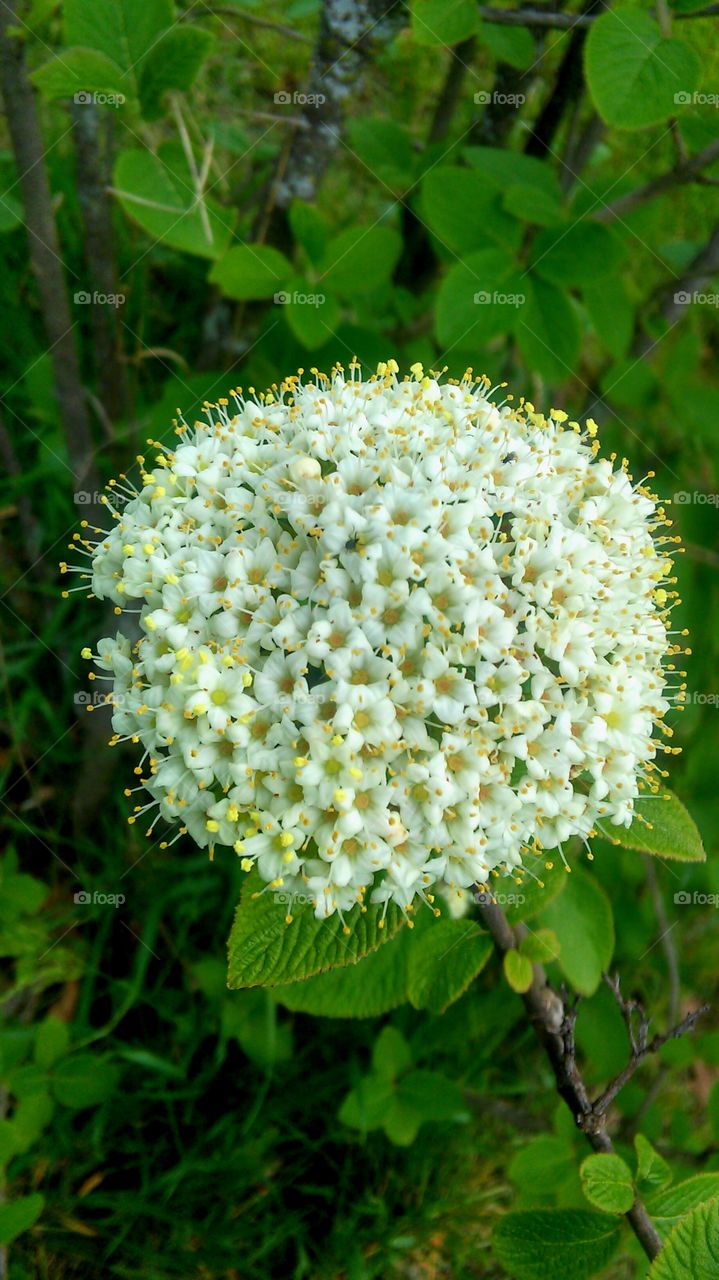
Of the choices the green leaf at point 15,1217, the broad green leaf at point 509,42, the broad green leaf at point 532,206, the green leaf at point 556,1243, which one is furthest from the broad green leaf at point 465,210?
the green leaf at point 15,1217

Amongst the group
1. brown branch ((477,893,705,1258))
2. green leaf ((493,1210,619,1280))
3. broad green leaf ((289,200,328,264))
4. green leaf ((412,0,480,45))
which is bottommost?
green leaf ((493,1210,619,1280))

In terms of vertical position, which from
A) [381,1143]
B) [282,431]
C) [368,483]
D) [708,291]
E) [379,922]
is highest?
[708,291]

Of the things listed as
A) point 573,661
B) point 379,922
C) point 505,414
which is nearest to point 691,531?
point 505,414

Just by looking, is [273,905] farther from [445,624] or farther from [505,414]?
[505,414]

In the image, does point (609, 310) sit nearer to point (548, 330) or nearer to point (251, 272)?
point (548, 330)

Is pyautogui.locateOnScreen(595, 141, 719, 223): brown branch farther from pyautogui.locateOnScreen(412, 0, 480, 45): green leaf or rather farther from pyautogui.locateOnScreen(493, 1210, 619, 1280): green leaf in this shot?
pyautogui.locateOnScreen(493, 1210, 619, 1280): green leaf

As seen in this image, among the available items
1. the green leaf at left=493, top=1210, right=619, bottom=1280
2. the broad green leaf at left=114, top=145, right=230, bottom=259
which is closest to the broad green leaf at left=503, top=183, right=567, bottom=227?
the broad green leaf at left=114, top=145, right=230, bottom=259
